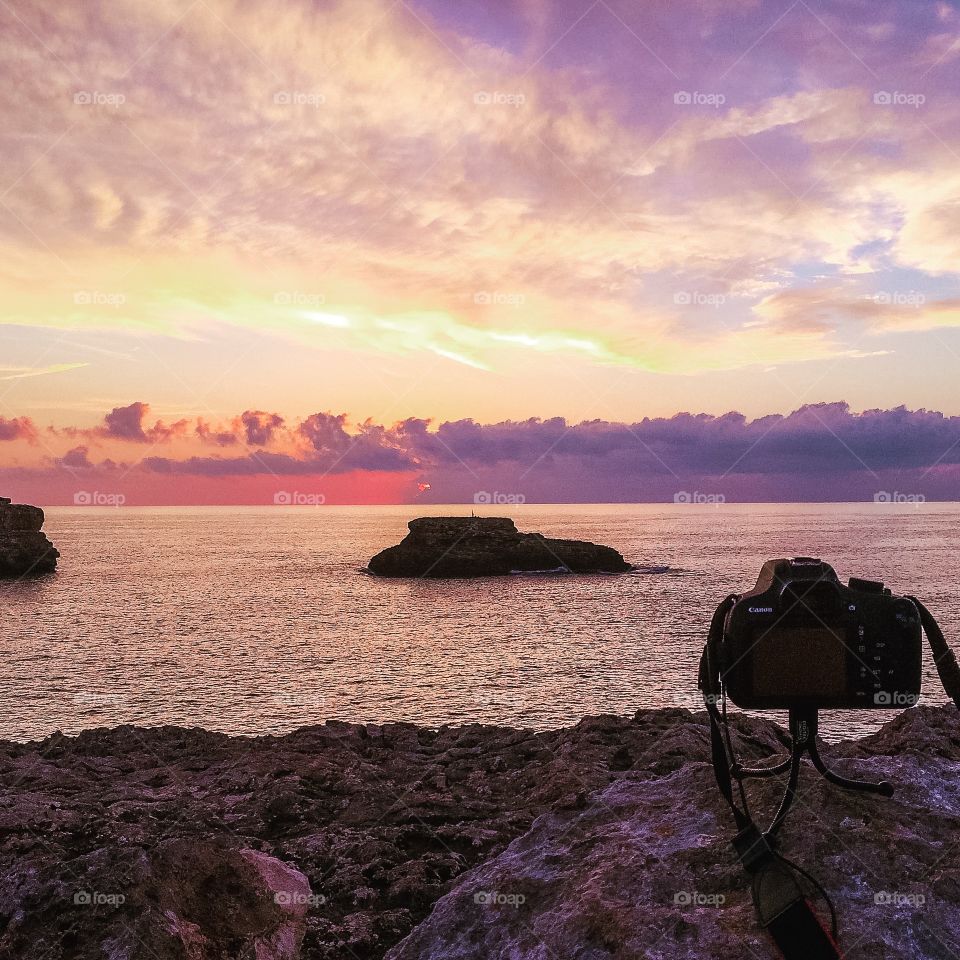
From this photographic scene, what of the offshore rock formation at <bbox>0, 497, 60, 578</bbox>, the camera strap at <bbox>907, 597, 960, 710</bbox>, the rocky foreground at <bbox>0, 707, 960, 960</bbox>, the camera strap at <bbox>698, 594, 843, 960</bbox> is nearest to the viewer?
the camera strap at <bbox>698, 594, 843, 960</bbox>

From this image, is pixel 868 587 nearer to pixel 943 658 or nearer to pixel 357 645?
pixel 943 658

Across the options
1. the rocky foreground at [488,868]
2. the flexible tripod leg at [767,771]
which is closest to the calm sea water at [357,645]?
the rocky foreground at [488,868]

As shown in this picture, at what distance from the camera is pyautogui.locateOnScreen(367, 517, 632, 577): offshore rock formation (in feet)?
278

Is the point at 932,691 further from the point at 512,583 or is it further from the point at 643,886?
the point at 512,583

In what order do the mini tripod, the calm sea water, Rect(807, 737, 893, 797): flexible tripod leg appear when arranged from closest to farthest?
the mini tripod
Rect(807, 737, 893, 797): flexible tripod leg
the calm sea water

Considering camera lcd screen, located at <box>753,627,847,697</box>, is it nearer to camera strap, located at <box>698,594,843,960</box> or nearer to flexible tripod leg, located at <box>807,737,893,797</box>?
camera strap, located at <box>698,594,843,960</box>

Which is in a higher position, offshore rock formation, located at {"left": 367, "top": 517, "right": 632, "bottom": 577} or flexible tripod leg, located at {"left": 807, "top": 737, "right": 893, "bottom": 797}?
flexible tripod leg, located at {"left": 807, "top": 737, "right": 893, "bottom": 797}

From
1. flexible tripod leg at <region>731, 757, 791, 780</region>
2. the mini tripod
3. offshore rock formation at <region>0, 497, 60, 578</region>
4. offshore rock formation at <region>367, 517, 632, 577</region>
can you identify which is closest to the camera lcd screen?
the mini tripod

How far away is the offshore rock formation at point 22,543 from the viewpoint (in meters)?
81.4

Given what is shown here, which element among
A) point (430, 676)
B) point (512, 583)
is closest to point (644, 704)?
point (430, 676)

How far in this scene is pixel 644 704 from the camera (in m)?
28.5

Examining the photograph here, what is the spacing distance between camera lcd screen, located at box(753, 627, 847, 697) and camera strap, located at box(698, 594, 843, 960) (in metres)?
0.21

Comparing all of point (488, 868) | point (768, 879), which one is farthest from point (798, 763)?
point (488, 868)

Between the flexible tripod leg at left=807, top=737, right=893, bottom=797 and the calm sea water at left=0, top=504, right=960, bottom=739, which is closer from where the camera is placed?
the flexible tripod leg at left=807, top=737, right=893, bottom=797
